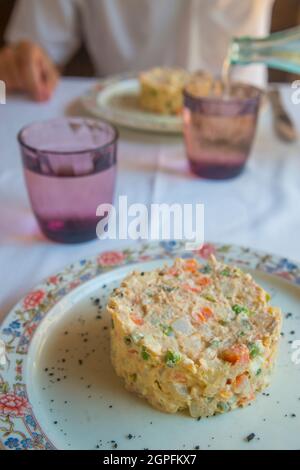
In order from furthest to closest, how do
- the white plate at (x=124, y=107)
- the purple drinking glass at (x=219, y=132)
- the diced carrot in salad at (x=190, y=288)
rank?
the white plate at (x=124, y=107)
the purple drinking glass at (x=219, y=132)
the diced carrot in salad at (x=190, y=288)

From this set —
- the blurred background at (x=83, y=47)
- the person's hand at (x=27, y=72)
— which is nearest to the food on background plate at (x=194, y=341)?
the person's hand at (x=27, y=72)

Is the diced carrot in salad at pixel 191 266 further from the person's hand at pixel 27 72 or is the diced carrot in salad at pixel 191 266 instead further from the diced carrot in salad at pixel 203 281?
the person's hand at pixel 27 72

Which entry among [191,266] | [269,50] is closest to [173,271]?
[191,266]

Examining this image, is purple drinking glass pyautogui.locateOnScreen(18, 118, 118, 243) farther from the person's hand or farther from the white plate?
the person's hand

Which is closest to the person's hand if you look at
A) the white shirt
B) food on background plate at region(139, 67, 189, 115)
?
food on background plate at region(139, 67, 189, 115)

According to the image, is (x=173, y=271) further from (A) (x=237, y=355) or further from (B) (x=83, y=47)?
(B) (x=83, y=47)

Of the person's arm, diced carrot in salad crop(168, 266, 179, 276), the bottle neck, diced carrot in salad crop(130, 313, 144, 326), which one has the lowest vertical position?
the person's arm

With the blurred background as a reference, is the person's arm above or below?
above
